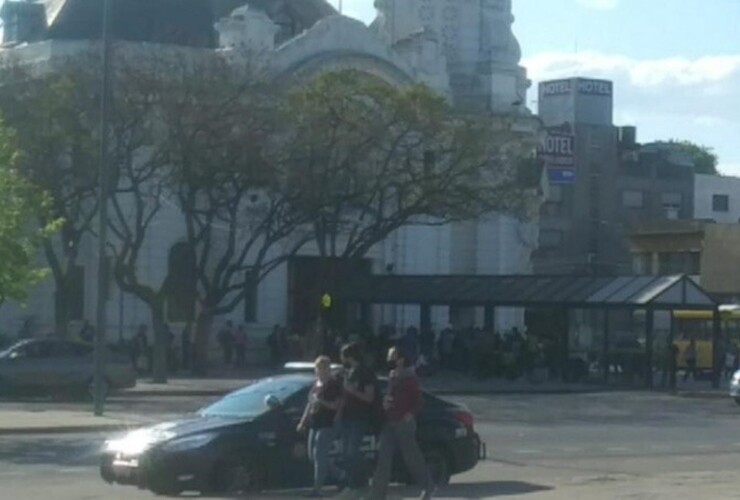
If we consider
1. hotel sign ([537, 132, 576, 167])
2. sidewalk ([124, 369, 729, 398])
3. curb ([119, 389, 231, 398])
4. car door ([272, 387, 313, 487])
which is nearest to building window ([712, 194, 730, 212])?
hotel sign ([537, 132, 576, 167])

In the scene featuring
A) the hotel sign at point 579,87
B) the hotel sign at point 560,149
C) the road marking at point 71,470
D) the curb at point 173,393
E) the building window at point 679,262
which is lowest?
the road marking at point 71,470

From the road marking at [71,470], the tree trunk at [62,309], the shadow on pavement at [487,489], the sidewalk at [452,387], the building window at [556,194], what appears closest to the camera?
the shadow on pavement at [487,489]

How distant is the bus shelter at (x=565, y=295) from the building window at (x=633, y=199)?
55.6 meters

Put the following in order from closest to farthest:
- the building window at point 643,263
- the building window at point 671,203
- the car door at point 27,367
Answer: the car door at point 27,367
the building window at point 643,263
the building window at point 671,203

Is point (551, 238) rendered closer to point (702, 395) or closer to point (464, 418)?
point (702, 395)

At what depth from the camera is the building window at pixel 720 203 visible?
135 m

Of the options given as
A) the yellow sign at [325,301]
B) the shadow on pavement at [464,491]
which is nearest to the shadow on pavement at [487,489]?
the shadow on pavement at [464,491]

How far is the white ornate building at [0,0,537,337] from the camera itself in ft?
238

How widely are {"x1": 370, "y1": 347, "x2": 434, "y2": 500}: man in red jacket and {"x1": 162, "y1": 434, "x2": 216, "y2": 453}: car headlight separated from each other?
2.19 metres

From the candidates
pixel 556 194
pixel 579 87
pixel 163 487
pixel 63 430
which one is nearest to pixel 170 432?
pixel 163 487

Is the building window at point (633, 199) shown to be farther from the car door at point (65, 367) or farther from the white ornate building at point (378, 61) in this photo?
the car door at point (65, 367)

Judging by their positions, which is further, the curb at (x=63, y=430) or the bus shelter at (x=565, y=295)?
the bus shelter at (x=565, y=295)

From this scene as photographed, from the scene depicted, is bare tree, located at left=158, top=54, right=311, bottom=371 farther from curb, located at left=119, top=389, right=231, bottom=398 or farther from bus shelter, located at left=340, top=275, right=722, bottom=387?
bus shelter, located at left=340, top=275, right=722, bottom=387

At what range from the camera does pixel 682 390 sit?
5922 cm
